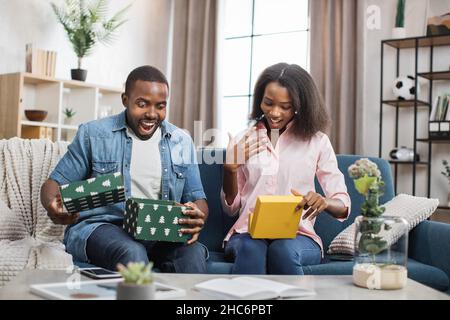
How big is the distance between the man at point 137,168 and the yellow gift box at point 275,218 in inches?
7.7

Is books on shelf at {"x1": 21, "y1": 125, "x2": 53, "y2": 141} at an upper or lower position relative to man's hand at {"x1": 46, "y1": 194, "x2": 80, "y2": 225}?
upper

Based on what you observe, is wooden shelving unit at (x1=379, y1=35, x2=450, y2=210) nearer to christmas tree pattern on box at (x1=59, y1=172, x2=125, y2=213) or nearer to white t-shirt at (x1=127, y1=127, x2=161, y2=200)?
white t-shirt at (x1=127, y1=127, x2=161, y2=200)

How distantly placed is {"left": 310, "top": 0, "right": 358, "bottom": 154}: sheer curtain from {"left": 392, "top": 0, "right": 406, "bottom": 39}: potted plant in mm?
334

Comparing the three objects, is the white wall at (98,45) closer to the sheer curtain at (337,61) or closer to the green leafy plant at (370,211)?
the sheer curtain at (337,61)

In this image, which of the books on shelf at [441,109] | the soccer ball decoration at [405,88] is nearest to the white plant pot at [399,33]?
the soccer ball decoration at [405,88]

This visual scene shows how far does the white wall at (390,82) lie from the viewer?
4.17m

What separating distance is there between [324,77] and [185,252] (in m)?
2.94

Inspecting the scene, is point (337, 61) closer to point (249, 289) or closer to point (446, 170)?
point (446, 170)

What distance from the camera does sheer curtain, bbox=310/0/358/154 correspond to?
4.43 metres

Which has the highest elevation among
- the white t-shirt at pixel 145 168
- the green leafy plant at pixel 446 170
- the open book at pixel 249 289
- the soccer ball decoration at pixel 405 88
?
the soccer ball decoration at pixel 405 88

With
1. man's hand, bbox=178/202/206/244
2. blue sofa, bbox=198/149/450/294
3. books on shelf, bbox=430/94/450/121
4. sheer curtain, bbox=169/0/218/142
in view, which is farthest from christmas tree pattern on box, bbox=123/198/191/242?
sheer curtain, bbox=169/0/218/142

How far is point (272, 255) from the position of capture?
6.65 ft
